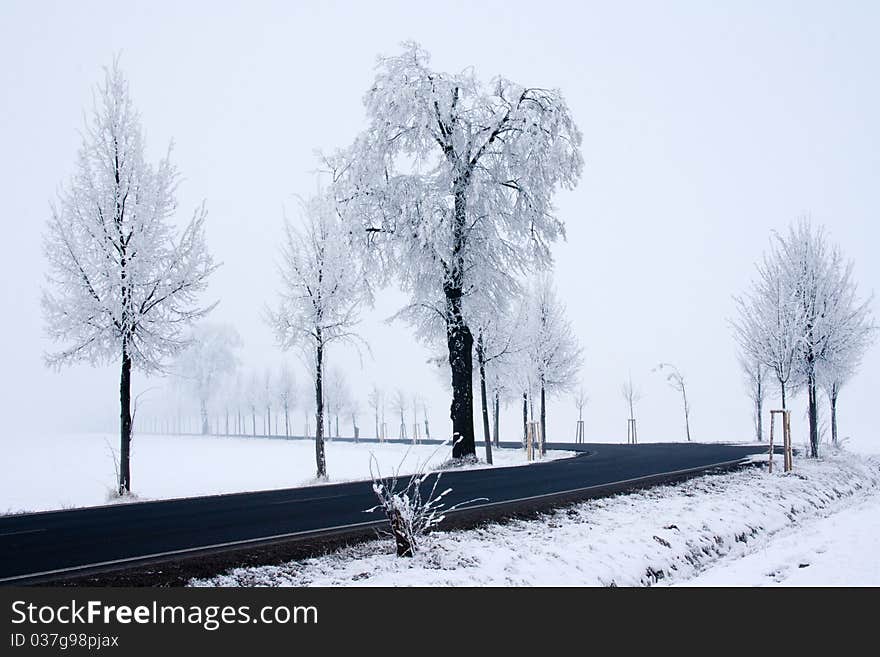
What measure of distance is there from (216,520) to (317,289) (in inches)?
520

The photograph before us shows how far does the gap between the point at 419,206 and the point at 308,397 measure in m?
68.3

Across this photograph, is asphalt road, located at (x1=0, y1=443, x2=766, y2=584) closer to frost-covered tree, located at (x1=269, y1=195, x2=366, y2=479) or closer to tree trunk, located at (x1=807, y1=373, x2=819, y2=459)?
frost-covered tree, located at (x1=269, y1=195, x2=366, y2=479)

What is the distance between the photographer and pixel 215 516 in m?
11.9

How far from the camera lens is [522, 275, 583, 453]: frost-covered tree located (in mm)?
38438

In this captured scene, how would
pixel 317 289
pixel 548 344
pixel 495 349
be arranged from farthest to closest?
pixel 548 344 → pixel 495 349 → pixel 317 289

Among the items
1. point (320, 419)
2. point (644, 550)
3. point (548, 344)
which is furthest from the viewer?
point (548, 344)

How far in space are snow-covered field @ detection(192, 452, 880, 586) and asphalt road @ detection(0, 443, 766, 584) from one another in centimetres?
147

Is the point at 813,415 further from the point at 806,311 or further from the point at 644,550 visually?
the point at 644,550

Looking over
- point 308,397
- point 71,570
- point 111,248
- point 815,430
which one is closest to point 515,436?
point 308,397

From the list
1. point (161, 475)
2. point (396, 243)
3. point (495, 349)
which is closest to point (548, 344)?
point (495, 349)

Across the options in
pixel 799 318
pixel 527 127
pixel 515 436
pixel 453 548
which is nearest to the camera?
pixel 453 548

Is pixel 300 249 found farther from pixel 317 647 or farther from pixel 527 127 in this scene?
pixel 317 647

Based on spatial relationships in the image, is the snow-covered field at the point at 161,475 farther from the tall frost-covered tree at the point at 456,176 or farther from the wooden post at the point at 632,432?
the wooden post at the point at 632,432

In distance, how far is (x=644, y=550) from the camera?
9.90 meters
